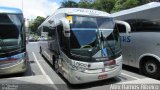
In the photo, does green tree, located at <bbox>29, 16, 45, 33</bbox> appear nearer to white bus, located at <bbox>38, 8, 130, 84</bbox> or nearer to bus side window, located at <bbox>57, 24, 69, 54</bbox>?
bus side window, located at <bbox>57, 24, 69, 54</bbox>

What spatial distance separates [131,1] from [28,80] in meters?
20.3

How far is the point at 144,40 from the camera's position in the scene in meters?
9.98

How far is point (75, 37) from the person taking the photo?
8.43m

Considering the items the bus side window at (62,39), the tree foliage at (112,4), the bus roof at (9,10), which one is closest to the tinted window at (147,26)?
the bus side window at (62,39)

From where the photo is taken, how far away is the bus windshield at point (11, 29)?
32.8 ft

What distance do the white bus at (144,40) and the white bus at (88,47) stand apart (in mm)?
1527

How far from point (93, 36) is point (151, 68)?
3151mm

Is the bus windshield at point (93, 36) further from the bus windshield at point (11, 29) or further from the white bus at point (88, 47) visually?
the bus windshield at point (11, 29)

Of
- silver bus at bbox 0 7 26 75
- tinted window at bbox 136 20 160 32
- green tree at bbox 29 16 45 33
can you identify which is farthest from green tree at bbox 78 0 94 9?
green tree at bbox 29 16 45 33

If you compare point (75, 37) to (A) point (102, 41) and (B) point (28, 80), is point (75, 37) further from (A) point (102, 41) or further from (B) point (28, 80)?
(B) point (28, 80)

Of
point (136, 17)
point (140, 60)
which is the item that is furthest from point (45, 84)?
point (136, 17)

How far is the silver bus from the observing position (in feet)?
31.3

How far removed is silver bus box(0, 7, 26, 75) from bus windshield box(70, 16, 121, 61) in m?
2.82

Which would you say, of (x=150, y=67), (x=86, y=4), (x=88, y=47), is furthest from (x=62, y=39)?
(x=86, y=4)
